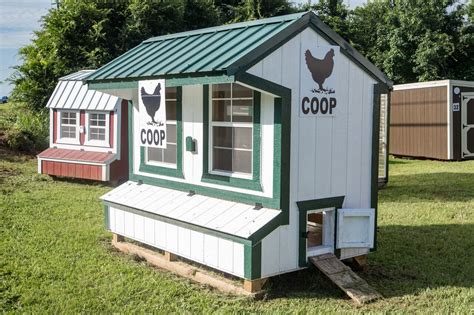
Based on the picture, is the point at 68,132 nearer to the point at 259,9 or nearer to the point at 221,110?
the point at 221,110

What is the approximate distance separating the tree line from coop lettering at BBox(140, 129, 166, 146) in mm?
13854

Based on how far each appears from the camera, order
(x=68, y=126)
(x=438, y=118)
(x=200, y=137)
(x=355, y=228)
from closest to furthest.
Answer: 1. (x=355, y=228)
2. (x=200, y=137)
3. (x=68, y=126)
4. (x=438, y=118)

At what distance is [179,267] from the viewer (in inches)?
239

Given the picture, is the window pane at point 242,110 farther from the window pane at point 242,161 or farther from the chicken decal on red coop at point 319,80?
the chicken decal on red coop at point 319,80

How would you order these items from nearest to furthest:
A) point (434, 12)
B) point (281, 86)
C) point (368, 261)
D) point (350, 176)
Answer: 1. point (281, 86)
2. point (350, 176)
3. point (368, 261)
4. point (434, 12)

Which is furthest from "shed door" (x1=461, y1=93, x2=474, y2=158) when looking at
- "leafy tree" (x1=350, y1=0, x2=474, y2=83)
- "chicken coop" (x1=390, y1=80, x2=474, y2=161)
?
"leafy tree" (x1=350, y1=0, x2=474, y2=83)

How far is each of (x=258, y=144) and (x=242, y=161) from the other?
38cm

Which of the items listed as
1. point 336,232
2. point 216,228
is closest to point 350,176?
point 336,232

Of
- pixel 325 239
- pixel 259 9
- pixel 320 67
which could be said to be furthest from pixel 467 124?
pixel 320 67

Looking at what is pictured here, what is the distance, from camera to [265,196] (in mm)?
5480

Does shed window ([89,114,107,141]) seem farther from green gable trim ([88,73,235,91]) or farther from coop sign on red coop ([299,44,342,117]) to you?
coop sign on red coop ([299,44,342,117])

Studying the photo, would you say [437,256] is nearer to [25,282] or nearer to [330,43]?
[330,43]

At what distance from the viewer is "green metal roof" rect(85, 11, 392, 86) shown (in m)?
5.19

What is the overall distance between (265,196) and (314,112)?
1051 mm
